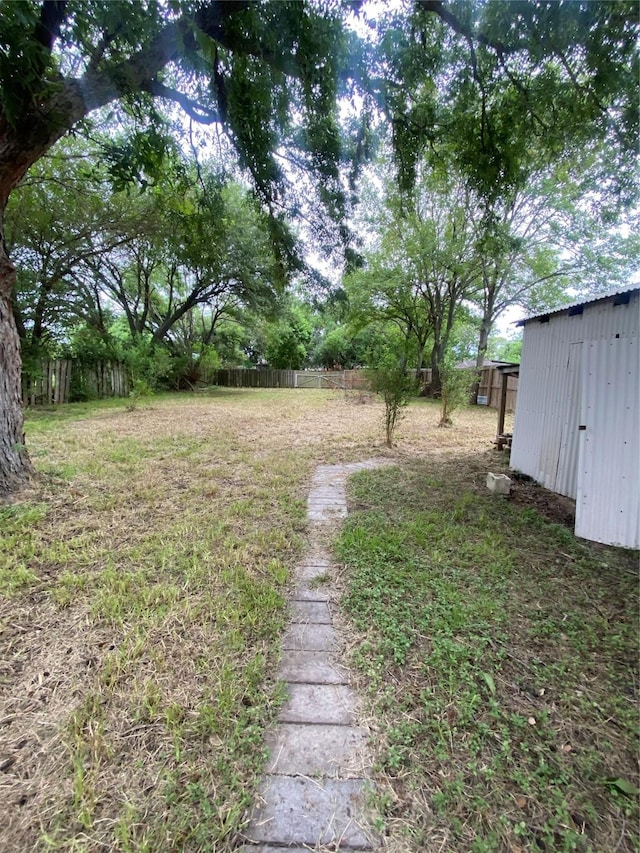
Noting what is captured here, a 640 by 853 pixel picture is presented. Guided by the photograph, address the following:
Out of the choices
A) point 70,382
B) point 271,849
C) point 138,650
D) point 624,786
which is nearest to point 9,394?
point 138,650

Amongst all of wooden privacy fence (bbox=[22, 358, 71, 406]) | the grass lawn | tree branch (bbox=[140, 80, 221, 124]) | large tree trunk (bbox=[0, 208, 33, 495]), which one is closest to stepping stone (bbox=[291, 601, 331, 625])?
the grass lawn

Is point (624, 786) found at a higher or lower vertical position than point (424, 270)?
lower

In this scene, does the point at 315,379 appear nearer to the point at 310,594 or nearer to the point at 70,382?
the point at 70,382

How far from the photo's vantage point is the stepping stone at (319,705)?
1.30 meters

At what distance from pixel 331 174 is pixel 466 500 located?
3.49 metres

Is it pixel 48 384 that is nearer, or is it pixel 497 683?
pixel 497 683

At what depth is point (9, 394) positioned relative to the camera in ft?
9.61

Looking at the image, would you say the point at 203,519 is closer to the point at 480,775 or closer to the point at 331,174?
the point at 480,775

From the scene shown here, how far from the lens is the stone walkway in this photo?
97 cm

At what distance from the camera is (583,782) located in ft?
3.62

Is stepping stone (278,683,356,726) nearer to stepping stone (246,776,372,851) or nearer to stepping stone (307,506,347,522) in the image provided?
stepping stone (246,776,372,851)

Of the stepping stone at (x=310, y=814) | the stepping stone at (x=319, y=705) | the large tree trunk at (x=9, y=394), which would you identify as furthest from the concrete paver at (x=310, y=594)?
the large tree trunk at (x=9, y=394)

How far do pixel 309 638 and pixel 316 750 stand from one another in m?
0.53

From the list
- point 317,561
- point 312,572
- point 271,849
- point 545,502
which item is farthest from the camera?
point 545,502
